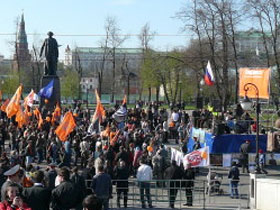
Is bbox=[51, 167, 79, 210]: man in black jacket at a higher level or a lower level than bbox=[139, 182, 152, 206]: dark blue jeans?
higher

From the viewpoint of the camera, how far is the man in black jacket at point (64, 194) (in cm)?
1129

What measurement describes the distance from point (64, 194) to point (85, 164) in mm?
9920

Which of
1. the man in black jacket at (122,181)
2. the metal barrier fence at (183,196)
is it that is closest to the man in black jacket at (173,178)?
the metal barrier fence at (183,196)

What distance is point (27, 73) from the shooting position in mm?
90250

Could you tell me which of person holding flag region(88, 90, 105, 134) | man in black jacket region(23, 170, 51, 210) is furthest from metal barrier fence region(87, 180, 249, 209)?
person holding flag region(88, 90, 105, 134)

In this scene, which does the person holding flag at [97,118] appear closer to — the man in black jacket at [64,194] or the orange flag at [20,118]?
the orange flag at [20,118]

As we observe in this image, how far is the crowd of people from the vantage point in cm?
1084

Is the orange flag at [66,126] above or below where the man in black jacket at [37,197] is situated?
above

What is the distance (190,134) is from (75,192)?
1731 cm

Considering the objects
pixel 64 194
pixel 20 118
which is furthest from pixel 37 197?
pixel 20 118

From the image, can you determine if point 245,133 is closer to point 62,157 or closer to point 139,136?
point 139,136

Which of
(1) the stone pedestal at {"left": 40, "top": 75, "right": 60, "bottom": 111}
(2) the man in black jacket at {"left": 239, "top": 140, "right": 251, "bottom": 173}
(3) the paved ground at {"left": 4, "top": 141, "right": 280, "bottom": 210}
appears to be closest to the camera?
(3) the paved ground at {"left": 4, "top": 141, "right": 280, "bottom": 210}

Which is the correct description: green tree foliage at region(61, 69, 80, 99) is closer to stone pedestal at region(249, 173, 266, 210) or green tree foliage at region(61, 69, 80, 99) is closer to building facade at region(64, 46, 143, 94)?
building facade at region(64, 46, 143, 94)

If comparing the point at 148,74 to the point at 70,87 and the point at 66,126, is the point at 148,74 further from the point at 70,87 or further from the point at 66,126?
the point at 66,126
